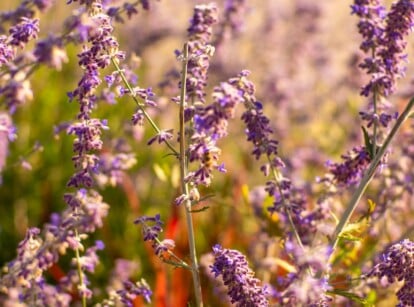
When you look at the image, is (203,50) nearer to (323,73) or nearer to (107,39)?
(107,39)

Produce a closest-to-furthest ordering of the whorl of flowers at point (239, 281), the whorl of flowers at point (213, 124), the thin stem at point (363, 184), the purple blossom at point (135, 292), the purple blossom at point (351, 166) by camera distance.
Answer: the whorl of flowers at point (213, 124)
the whorl of flowers at point (239, 281)
the thin stem at point (363, 184)
the purple blossom at point (135, 292)
the purple blossom at point (351, 166)

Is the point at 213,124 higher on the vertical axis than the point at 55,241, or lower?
higher

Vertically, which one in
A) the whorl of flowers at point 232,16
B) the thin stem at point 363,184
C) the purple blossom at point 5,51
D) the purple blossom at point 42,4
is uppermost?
the whorl of flowers at point 232,16

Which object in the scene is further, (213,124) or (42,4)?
(42,4)

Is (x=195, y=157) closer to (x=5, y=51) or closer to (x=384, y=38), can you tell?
(x=5, y=51)

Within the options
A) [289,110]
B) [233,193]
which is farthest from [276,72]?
[233,193]

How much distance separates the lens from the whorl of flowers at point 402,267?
2084mm

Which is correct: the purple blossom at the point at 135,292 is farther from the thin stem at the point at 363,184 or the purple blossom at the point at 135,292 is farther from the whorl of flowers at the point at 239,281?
the thin stem at the point at 363,184

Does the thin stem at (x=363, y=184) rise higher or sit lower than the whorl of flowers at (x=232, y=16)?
lower

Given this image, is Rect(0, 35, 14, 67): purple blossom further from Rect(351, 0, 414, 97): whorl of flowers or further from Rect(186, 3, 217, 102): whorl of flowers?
Rect(351, 0, 414, 97): whorl of flowers

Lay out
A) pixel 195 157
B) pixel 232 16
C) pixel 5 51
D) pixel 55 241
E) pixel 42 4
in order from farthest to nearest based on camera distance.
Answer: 1. pixel 232 16
2. pixel 5 51
3. pixel 42 4
4. pixel 195 157
5. pixel 55 241

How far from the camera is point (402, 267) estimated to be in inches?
82.7

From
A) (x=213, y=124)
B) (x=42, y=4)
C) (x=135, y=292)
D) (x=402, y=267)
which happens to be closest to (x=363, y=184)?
(x=402, y=267)

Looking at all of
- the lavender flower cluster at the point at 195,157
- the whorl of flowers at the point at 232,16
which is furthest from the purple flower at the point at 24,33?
the whorl of flowers at the point at 232,16
